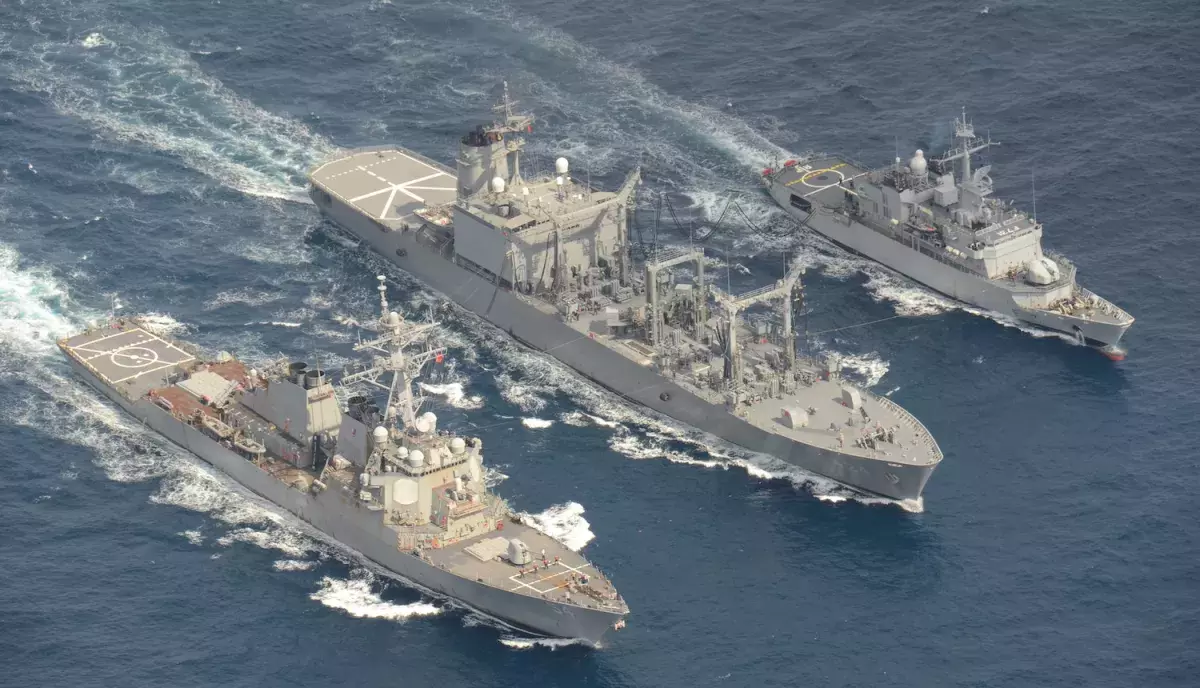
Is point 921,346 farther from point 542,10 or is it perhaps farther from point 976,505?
point 542,10

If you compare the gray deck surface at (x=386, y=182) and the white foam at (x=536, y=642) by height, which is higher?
the gray deck surface at (x=386, y=182)

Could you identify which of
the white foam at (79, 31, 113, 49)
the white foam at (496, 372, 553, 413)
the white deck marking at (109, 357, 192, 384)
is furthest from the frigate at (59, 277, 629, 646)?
the white foam at (79, 31, 113, 49)

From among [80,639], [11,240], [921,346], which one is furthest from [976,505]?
[11,240]

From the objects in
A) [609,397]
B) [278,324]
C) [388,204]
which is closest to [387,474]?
[609,397]

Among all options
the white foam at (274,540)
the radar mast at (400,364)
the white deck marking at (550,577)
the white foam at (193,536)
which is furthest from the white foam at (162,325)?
the white deck marking at (550,577)

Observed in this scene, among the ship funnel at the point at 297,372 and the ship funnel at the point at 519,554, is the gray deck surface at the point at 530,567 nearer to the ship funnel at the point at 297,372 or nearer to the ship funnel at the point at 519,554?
the ship funnel at the point at 519,554

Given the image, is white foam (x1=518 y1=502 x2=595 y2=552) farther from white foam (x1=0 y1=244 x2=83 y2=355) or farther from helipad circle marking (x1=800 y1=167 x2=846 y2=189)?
helipad circle marking (x1=800 y1=167 x2=846 y2=189)
